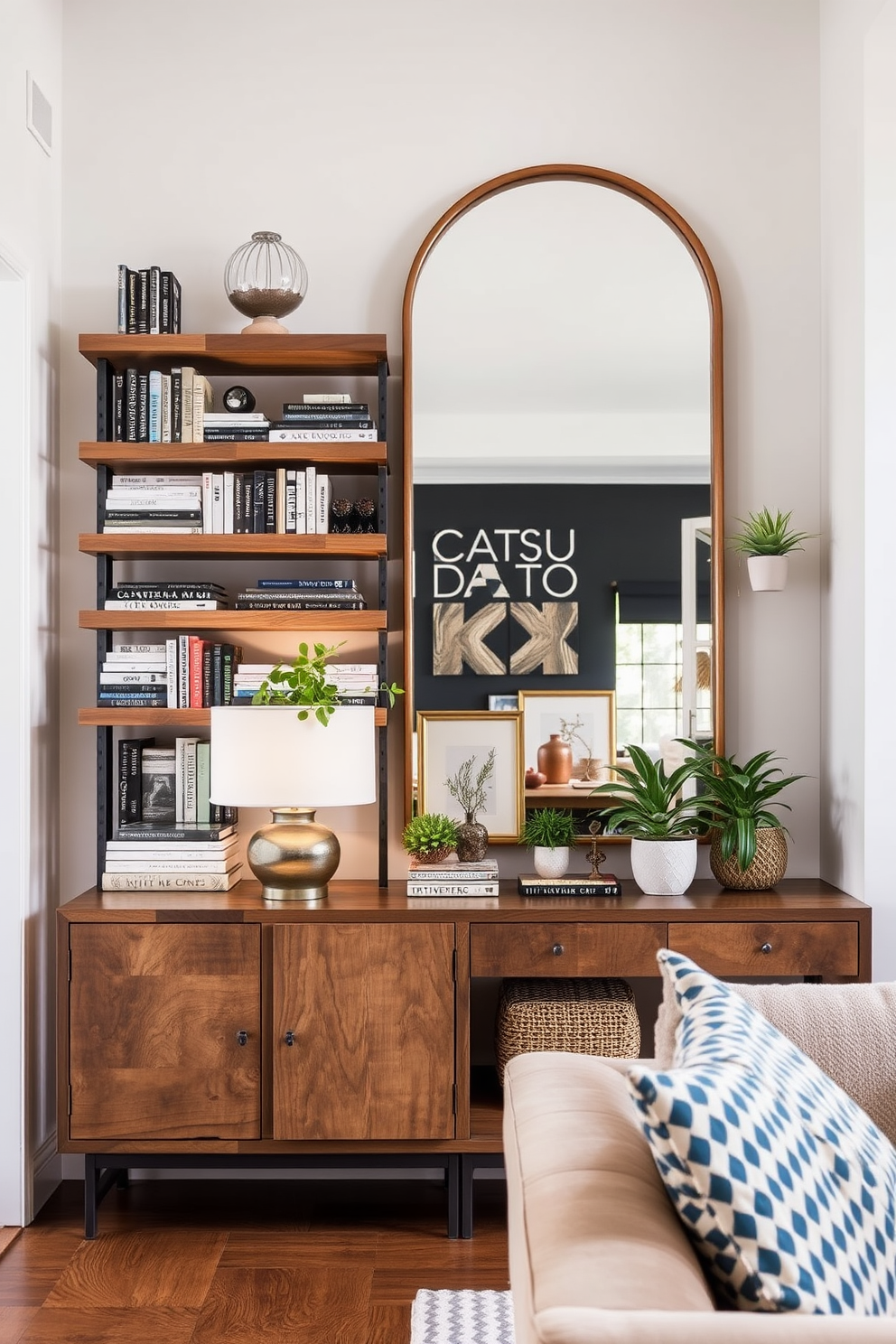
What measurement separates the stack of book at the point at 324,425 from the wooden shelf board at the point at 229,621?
0.43 m

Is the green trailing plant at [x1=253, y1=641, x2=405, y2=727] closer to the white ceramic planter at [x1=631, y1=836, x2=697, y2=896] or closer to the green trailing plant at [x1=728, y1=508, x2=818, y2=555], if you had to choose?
the white ceramic planter at [x1=631, y1=836, x2=697, y2=896]

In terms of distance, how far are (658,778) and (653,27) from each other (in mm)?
1987

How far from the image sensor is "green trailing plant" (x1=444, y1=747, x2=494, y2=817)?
9.30 feet

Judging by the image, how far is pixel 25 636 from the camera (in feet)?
8.60

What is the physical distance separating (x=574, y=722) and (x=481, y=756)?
263mm

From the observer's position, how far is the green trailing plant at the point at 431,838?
2637 mm

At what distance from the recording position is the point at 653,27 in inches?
114

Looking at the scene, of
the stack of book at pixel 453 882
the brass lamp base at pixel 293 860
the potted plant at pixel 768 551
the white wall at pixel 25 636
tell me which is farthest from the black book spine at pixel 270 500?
the potted plant at pixel 768 551

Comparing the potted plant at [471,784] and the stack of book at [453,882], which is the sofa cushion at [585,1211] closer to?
the stack of book at [453,882]

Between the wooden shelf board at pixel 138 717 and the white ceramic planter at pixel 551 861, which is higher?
the wooden shelf board at pixel 138 717

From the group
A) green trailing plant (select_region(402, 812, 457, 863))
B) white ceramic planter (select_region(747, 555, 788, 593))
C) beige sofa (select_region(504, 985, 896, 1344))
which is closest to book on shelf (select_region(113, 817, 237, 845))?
green trailing plant (select_region(402, 812, 457, 863))

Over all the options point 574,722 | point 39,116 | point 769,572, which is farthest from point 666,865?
point 39,116

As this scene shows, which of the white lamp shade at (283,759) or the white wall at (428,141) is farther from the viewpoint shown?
the white wall at (428,141)

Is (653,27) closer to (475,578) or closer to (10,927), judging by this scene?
(475,578)
